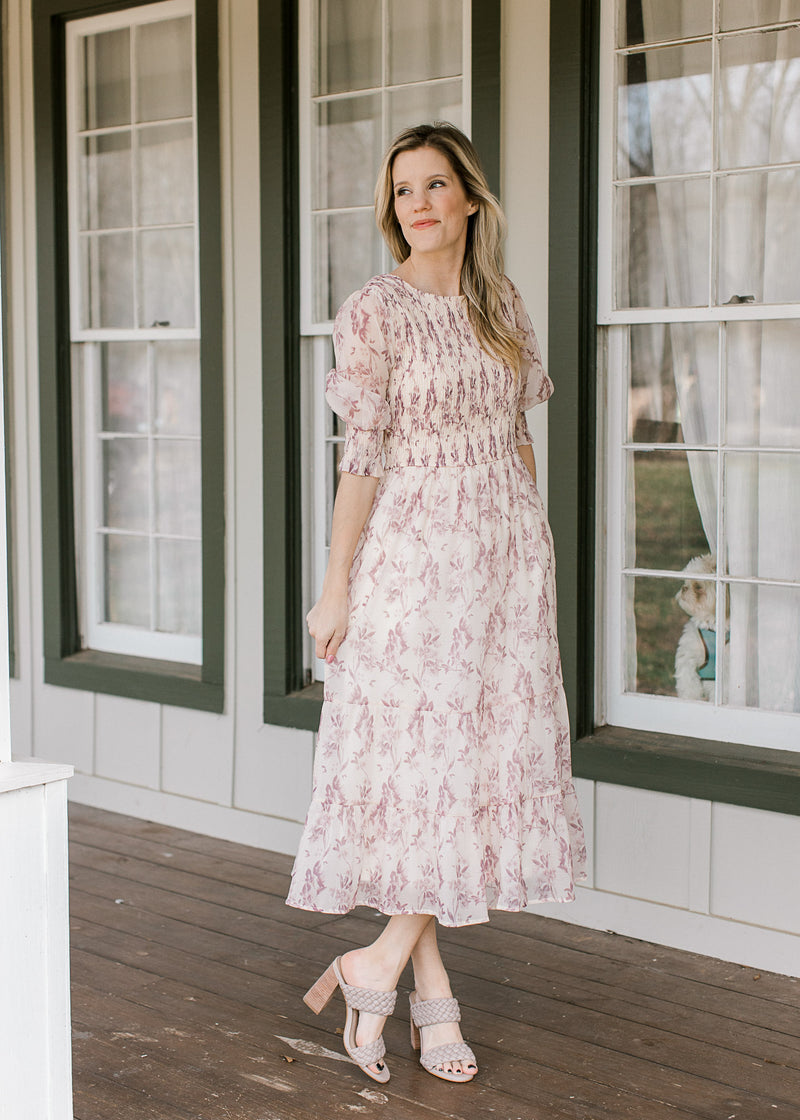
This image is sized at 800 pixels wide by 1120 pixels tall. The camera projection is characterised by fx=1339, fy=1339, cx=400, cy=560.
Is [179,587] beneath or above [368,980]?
above

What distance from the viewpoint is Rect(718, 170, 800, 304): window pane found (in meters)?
3.27

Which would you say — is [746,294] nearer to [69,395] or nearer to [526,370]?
[526,370]

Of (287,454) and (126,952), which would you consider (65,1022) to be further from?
(287,454)

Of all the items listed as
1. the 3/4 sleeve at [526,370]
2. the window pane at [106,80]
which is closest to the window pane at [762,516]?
the 3/4 sleeve at [526,370]

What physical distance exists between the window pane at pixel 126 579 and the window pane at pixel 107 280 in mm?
782

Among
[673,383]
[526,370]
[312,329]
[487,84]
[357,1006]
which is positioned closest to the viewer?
[357,1006]

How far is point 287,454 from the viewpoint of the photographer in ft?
13.8

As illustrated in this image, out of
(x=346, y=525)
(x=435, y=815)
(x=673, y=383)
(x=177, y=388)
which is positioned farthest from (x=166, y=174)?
(x=435, y=815)

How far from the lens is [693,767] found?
337 cm

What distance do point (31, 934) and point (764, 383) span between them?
2.24 meters

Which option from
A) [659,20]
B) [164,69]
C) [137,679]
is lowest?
[137,679]

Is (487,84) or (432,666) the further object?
(487,84)

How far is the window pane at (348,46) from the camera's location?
401 centimetres

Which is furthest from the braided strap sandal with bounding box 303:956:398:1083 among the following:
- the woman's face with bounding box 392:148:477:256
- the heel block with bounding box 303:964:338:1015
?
the woman's face with bounding box 392:148:477:256
